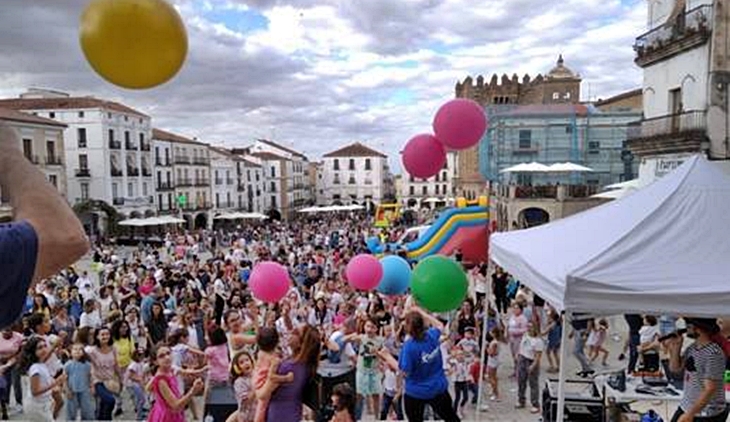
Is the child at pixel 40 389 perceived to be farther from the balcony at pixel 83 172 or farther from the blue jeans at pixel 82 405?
the balcony at pixel 83 172

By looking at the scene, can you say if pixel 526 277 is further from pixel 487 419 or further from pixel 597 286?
pixel 487 419

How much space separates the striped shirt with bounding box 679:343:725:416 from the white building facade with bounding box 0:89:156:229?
46.5 m

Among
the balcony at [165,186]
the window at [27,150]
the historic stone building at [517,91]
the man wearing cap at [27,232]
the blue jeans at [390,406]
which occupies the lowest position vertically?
the blue jeans at [390,406]

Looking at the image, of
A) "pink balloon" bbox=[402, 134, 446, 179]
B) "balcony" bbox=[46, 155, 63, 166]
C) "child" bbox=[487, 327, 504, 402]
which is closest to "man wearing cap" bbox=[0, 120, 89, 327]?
"pink balloon" bbox=[402, 134, 446, 179]

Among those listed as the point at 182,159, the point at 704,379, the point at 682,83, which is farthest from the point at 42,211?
the point at 182,159

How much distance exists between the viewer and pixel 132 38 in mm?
2717

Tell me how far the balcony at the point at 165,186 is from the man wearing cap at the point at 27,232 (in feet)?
182

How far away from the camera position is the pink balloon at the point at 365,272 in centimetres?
827

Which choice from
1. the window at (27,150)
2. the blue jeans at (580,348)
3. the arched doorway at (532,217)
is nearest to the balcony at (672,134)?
Result: the blue jeans at (580,348)

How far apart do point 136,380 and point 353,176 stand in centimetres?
8275

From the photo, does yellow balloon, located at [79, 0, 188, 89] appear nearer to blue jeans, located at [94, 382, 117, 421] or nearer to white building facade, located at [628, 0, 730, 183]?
blue jeans, located at [94, 382, 117, 421]

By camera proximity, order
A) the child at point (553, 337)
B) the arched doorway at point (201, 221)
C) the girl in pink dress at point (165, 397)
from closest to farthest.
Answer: the girl in pink dress at point (165, 397) < the child at point (553, 337) < the arched doorway at point (201, 221)

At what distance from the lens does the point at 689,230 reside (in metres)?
4.25

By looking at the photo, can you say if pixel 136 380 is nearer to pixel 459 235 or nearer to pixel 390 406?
pixel 390 406
